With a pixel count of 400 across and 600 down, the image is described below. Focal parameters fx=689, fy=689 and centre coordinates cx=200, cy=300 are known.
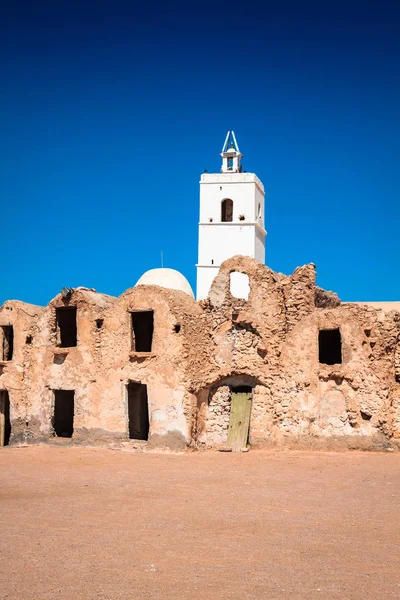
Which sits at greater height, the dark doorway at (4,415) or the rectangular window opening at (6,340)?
the rectangular window opening at (6,340)

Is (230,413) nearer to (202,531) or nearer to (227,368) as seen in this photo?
(227,368)

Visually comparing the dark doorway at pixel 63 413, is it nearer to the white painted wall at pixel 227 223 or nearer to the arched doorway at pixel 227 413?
the arched doorway at pixel 227 413

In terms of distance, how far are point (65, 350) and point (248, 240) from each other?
91.1ft

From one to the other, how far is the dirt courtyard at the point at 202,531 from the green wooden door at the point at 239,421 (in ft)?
9.54

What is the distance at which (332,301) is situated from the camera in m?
24.8

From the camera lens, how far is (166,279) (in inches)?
1275

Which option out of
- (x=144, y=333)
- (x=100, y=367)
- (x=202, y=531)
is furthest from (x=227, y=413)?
(x=202, y=531)

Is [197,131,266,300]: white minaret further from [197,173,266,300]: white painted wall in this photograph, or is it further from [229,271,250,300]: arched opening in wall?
[229,271,250,300]: arched opening in wall

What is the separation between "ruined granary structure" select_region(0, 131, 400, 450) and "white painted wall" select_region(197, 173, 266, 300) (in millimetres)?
25020

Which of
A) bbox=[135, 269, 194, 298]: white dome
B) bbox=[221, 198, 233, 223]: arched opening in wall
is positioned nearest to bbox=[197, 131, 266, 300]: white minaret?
bbox=[221, 198, 233, 223]: arched opening in wall

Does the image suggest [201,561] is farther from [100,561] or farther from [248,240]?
[248,240]

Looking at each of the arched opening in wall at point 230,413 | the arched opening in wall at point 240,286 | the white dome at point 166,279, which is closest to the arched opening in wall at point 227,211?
the arched opening in wall at point 240,286

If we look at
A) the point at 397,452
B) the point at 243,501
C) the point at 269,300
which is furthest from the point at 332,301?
the point at 243,501

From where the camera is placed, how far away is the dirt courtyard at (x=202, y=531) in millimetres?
8047
